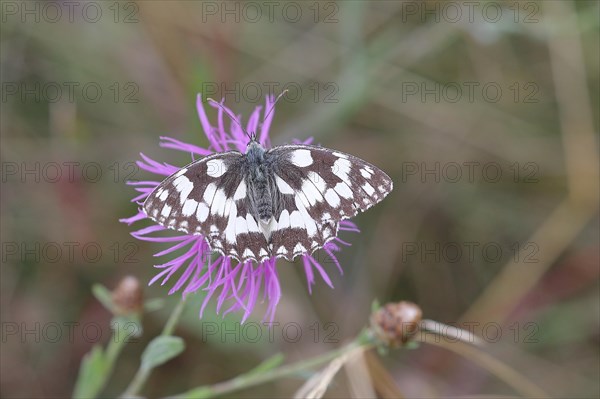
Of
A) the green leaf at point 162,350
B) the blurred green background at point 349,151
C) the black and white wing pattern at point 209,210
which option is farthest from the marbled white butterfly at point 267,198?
the blurred green background at point 349,151

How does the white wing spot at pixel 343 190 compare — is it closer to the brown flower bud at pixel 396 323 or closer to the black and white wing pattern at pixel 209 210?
the black and white wing pattern at pixel 209 210

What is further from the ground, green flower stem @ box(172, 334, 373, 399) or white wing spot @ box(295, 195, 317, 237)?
white wing spot @ box(295, 195, 317, 237)

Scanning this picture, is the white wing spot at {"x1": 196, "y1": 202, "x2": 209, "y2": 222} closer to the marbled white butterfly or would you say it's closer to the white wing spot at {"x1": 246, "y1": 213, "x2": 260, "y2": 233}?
the marbled white butterfly

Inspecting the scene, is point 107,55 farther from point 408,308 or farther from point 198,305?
point 408,308

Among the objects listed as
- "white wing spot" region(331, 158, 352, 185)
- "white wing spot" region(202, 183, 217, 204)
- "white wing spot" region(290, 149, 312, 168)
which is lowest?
"white wing spot" region(202, 183, 217, 204)

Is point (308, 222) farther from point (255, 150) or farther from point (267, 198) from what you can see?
point (255, 150)

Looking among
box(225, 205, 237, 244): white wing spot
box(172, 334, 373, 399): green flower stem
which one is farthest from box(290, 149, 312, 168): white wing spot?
box(172, 334, 373, 399): green flower stem
